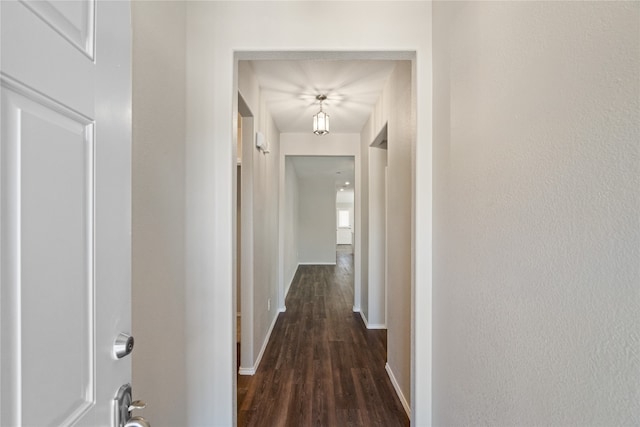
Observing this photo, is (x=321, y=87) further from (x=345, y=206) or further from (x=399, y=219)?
(x=345, y=206)

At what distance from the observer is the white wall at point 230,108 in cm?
164

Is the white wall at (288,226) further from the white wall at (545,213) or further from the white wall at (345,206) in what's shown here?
the white wall at (345,206)

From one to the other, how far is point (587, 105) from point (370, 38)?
1.23 m

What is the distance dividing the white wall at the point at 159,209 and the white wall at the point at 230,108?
106mm

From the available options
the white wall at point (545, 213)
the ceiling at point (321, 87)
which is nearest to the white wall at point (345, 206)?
the ceiling at point (321, 87)

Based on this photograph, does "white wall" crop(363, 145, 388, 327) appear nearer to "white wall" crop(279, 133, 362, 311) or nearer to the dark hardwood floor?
the dark hardwood floor

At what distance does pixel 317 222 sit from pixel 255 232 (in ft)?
21.3

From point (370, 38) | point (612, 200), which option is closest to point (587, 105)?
point (612, 200)

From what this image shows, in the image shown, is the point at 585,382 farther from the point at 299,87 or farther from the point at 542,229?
the point at 299,87

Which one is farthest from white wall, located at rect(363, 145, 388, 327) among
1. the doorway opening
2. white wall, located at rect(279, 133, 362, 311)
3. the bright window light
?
the bright window light

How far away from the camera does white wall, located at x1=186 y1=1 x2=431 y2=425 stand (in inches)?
64.7

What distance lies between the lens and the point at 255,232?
9.44ft

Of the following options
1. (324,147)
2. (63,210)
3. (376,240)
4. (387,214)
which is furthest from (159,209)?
(324,147)

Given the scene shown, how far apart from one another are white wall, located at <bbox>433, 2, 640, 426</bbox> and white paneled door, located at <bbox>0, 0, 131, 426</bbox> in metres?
1.04
